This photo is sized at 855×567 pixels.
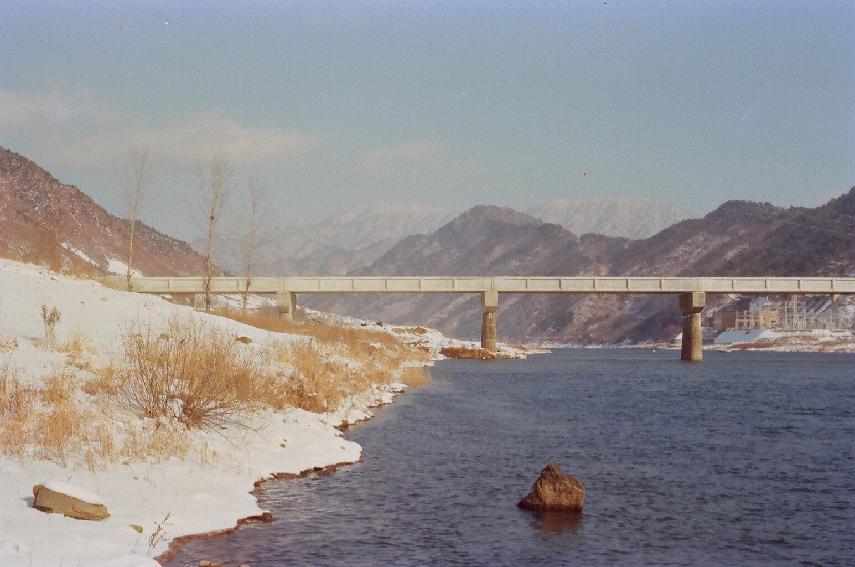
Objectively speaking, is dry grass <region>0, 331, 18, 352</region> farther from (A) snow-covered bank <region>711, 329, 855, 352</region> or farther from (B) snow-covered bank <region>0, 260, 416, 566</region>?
(A) snow-covered bank <region>711, 329, 855, 352</region>

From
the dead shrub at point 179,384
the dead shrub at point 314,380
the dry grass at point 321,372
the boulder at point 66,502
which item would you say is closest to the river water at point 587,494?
the boulder at point 66,502

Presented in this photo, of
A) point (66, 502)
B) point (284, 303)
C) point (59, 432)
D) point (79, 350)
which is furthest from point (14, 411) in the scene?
point (284, 303)

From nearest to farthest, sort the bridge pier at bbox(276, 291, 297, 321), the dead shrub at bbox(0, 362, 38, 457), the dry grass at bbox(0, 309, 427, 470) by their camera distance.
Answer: the dead shrub at bbox(0, 362, 38, 457) → the dry grass at bbox(0, 309, 427, 470) → the bridge pier at bbox(276, 291, 297, 321)

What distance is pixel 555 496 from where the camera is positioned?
662 inches

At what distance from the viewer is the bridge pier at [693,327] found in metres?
109

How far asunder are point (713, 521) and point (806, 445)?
12.0 m

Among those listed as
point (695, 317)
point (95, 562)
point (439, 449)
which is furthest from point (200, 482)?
point (695, 317)

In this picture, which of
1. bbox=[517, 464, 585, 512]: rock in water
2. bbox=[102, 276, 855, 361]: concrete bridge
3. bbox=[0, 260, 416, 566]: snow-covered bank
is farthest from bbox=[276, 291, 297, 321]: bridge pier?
bbox=[517, 464, 585, 512]: rock in water

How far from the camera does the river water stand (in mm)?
13859

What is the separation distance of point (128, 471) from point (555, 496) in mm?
8174

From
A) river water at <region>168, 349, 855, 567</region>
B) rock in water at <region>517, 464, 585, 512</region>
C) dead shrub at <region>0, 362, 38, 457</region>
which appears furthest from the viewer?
rock in water at <region>517, 464, 585, 512</region>

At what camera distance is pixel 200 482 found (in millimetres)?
16453

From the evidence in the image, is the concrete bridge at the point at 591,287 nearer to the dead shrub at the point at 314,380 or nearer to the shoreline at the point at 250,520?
the dead shrub at the point at 314,380

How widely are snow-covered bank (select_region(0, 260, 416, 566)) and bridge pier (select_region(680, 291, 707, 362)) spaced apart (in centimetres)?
8581
